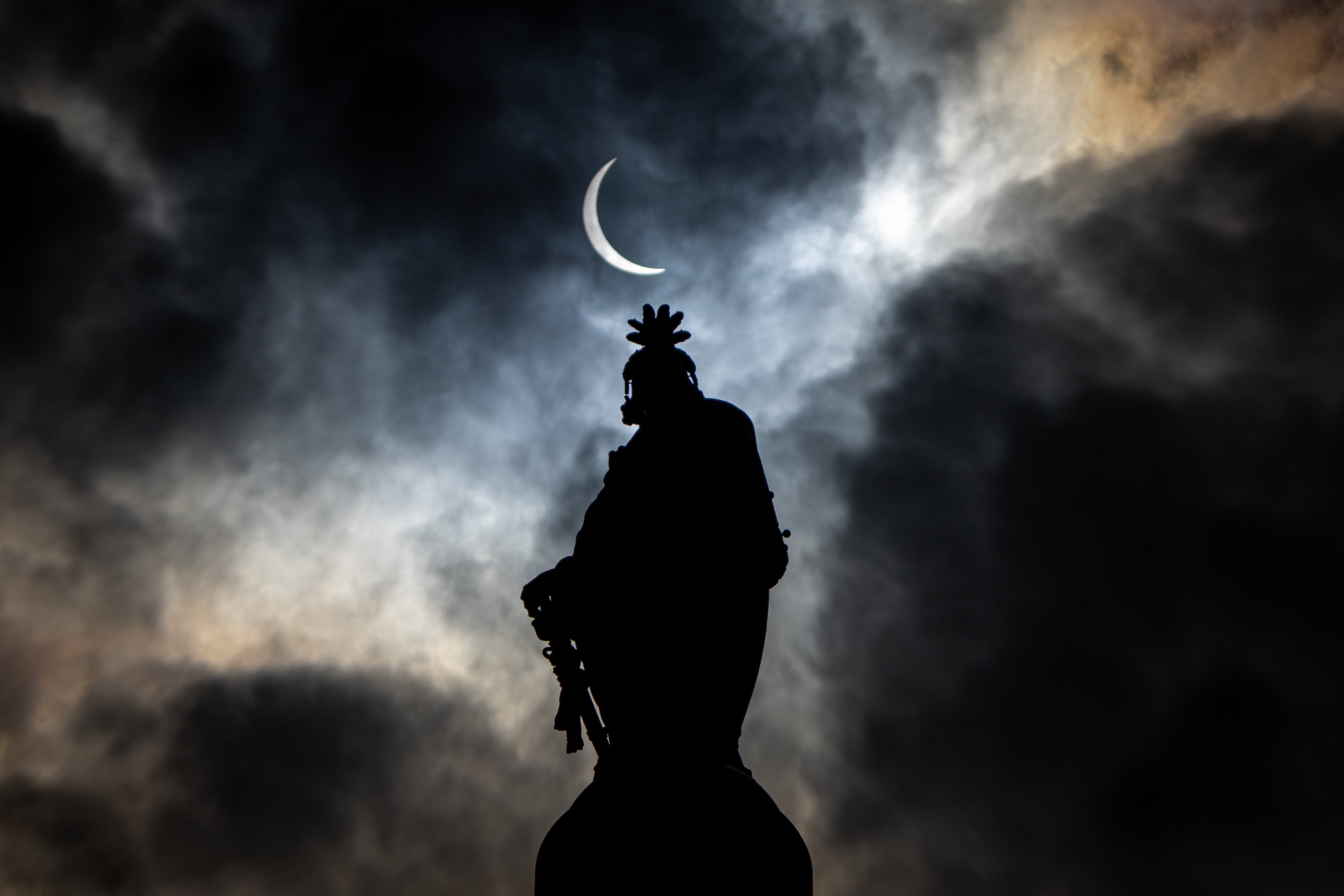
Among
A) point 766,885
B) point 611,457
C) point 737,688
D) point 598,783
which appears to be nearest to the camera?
point 766,885

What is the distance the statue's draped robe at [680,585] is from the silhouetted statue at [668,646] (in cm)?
1

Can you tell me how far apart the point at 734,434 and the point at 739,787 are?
11.0 feet

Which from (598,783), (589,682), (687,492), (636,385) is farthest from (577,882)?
(636,385)

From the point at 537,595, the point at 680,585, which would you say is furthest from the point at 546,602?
the point at 680,585

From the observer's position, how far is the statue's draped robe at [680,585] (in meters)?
6.85

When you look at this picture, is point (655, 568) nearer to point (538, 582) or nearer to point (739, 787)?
point (538, 582)

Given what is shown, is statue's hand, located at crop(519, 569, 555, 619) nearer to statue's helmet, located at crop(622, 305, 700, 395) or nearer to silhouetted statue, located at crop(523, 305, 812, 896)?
silhouetted statue, located at crop(523, 305, 812, 896)

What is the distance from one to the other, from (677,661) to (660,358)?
3.29m

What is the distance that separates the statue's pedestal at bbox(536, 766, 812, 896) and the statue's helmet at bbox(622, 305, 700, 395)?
3.97 meters

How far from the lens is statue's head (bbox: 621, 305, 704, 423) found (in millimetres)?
8281

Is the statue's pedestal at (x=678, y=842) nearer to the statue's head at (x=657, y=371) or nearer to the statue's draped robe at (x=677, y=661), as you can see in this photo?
the statue's draped robe at (x=677, y=661)

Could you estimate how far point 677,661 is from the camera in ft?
22.8

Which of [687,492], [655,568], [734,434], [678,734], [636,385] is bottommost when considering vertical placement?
[678,734]

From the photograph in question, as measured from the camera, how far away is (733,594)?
7.26m
